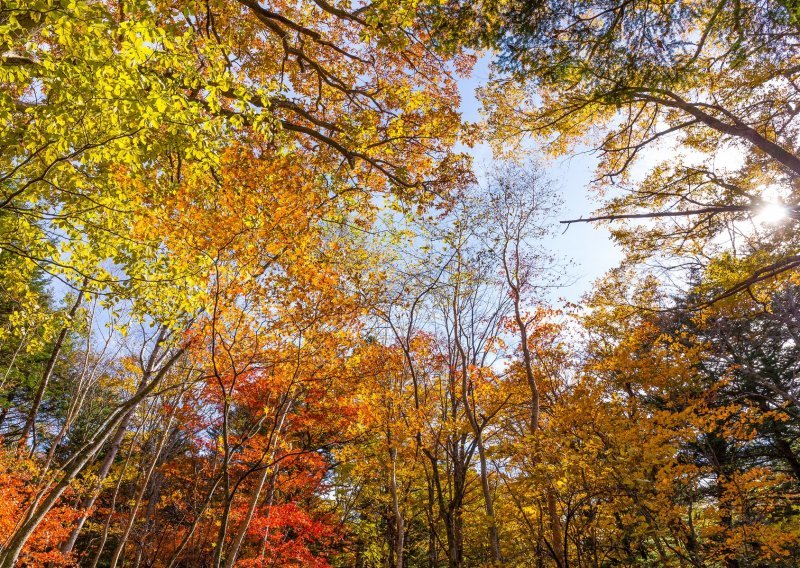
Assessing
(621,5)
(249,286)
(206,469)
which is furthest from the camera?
(206,469)

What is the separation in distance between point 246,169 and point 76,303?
25.8 feet

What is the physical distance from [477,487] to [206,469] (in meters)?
9.02

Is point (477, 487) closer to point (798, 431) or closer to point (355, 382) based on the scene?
point (355, 382)

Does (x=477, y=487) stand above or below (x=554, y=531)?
above

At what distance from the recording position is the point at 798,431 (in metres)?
11.9

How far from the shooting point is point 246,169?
6.79 m

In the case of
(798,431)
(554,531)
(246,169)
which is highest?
→ (246,169)

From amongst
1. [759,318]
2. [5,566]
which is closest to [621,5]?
[5,566]

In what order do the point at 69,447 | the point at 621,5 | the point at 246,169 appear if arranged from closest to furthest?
the point at 621,5
the point at 246,169
the point at 69,447

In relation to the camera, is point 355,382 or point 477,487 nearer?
point 355,382

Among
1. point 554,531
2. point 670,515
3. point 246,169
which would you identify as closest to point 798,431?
point 670,515

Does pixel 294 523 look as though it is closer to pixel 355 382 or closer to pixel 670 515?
pixel 355 382

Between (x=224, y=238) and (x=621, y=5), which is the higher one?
(x=621, y=5)

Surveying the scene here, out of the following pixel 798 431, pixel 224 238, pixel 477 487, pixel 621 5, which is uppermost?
pixel 621 5
